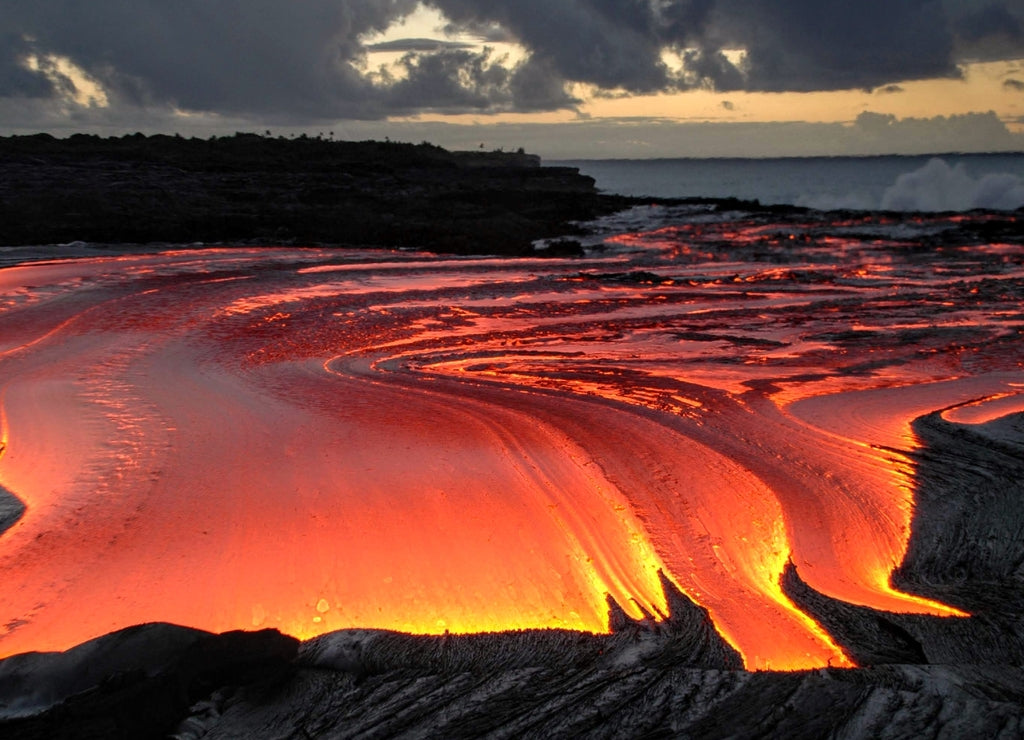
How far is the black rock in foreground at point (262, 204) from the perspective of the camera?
76.7 feet

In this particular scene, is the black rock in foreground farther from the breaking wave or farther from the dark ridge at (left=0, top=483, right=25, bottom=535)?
the breaking wave

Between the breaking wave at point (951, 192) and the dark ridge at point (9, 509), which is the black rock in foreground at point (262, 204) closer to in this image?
the dark ridge at point (9, 509)

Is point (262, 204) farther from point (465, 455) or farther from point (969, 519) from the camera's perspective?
point (969, 519)

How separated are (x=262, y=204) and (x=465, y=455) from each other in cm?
2994

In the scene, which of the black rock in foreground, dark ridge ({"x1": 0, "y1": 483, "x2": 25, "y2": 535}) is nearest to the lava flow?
dark ridge ({"x1": 0, "y1": 483, "x2": 25, "y2": 535})

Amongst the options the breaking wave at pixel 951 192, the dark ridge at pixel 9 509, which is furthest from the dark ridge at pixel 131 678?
the breaking wave at pixel 951 192

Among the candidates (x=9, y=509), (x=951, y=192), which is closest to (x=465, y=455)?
(x=9, y=509)

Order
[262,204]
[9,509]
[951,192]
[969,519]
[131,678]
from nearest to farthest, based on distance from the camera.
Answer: [131,678]
[969,519]
[9,509]
[262,204]
[951,192]

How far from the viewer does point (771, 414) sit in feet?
23.0

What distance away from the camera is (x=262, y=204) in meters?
33.6

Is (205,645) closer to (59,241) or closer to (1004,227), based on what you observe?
(59,241)

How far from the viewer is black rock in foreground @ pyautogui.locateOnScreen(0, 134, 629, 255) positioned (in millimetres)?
23375

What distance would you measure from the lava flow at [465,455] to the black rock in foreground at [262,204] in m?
10.7

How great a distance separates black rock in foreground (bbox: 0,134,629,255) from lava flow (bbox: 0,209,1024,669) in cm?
1069
